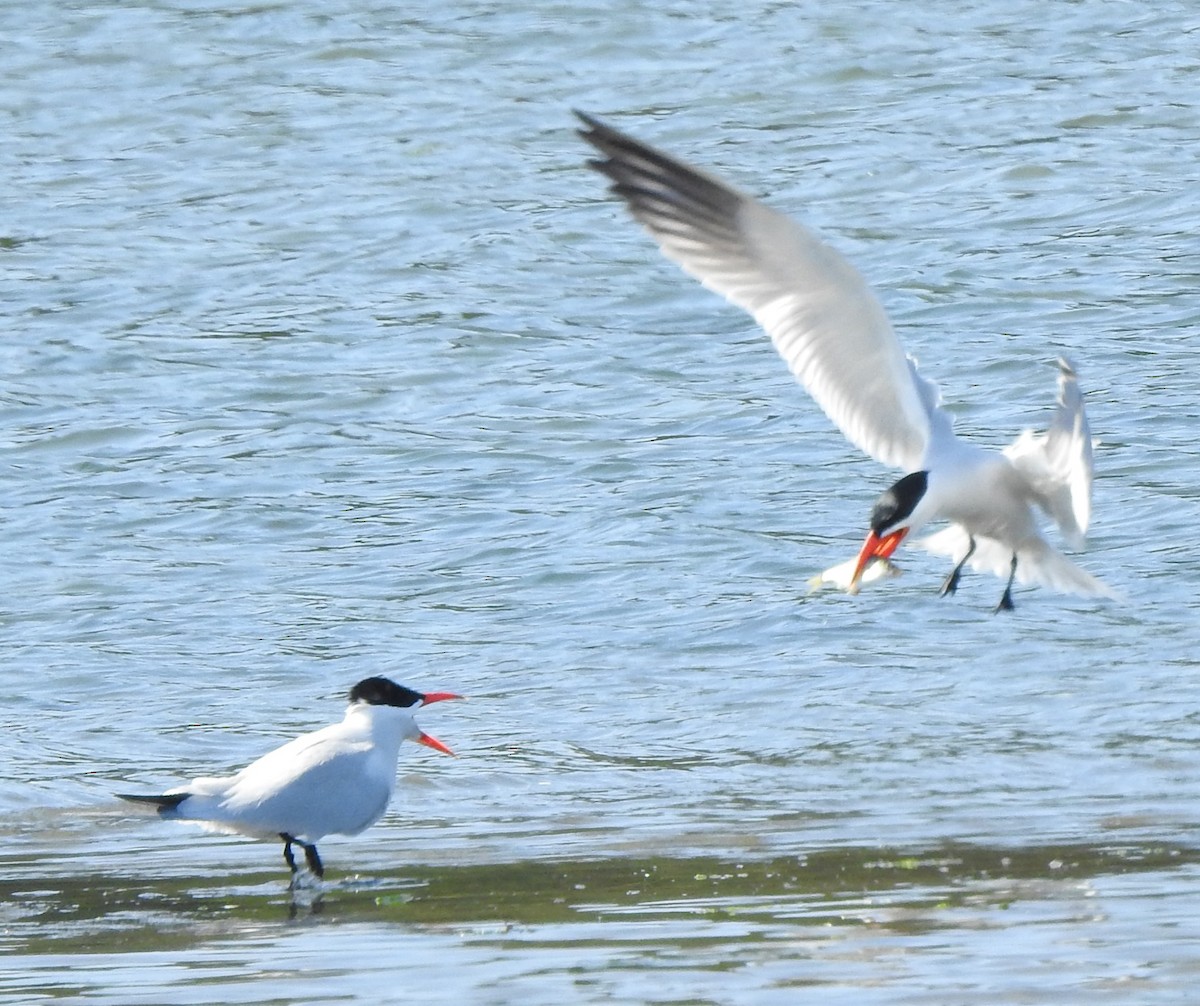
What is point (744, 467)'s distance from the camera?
1178 cm

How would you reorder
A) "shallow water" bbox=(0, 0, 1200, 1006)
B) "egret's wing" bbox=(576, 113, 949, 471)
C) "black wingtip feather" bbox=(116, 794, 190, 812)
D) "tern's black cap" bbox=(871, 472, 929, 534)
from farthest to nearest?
"egret's wing" bbox=(576, 113, 949, 471), "tern's black cap" bbox=(871, 472, 929, 534), "black wingtip feather" bbox=(116, 794, 190, 812), "shallow water" bbox=(0, 0, 1200, 1006)

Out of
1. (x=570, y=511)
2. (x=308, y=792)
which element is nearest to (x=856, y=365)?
(x=308, y=792)

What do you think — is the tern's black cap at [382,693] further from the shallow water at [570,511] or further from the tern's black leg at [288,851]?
the tern's black leg at [288,851]

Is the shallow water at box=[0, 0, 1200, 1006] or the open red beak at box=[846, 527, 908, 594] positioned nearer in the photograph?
the shallow water at box=[0, 0, 1200, 1006]

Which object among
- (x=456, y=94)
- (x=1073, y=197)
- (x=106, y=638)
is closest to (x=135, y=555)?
(x=106, y=638)

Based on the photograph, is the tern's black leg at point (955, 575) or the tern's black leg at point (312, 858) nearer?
the tern's black leg at point (312, 858)

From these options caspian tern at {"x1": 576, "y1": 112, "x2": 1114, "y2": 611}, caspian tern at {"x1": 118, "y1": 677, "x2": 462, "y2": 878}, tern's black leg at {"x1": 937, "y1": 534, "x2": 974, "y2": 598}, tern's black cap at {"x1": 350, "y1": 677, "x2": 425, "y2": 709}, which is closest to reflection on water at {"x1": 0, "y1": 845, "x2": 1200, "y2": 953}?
caspian tern at {"x1": 118, "y1": 677, "x2": 462, "y2": 878}

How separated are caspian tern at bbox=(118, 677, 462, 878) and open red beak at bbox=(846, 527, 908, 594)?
1.63 m

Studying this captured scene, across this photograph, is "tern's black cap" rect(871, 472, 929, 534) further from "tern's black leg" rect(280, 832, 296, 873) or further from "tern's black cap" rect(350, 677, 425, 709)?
"tern's black leg" rect(280, 832, 296, 873)

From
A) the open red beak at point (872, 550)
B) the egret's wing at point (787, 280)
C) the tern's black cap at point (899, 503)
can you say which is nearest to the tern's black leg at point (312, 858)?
the open red beak at point (872, 550)

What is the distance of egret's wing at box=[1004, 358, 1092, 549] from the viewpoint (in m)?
7.41

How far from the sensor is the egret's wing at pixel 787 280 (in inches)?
308

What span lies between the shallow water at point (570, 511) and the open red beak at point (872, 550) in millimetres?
562

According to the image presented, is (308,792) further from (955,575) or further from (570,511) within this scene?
(570,511)
